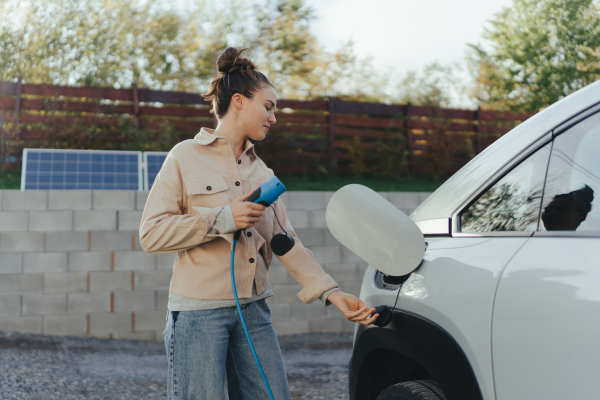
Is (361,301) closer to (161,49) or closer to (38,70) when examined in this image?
(38,70)

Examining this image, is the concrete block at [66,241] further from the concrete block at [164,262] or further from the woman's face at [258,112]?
the woman's face at [258,112]

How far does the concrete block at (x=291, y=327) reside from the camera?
6.24 meters

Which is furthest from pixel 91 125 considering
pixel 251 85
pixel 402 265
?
pixel 402 265

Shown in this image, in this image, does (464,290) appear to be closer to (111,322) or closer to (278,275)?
(278,275)

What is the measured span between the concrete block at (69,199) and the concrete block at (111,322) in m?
1.15

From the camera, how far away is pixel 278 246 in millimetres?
→ 2010

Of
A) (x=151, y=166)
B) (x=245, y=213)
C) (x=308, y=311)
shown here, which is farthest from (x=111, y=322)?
(x=245, y=213)

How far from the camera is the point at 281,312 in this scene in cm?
624

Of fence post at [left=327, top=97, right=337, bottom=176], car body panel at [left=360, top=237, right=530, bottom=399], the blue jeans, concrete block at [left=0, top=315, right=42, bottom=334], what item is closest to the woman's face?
the blue jeans

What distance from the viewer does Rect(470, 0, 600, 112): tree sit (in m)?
12.9

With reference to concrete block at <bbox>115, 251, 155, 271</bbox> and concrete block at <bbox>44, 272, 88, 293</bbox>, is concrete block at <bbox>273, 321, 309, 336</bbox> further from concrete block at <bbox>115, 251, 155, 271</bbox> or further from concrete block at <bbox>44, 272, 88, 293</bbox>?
concrete block at <bbox>44, 272, 88, 293</bbox>

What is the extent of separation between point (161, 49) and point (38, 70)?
144 inches

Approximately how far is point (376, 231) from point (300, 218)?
4.60 meters

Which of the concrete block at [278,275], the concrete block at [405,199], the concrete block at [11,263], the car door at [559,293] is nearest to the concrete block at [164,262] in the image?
the concrete block at [278,275]
